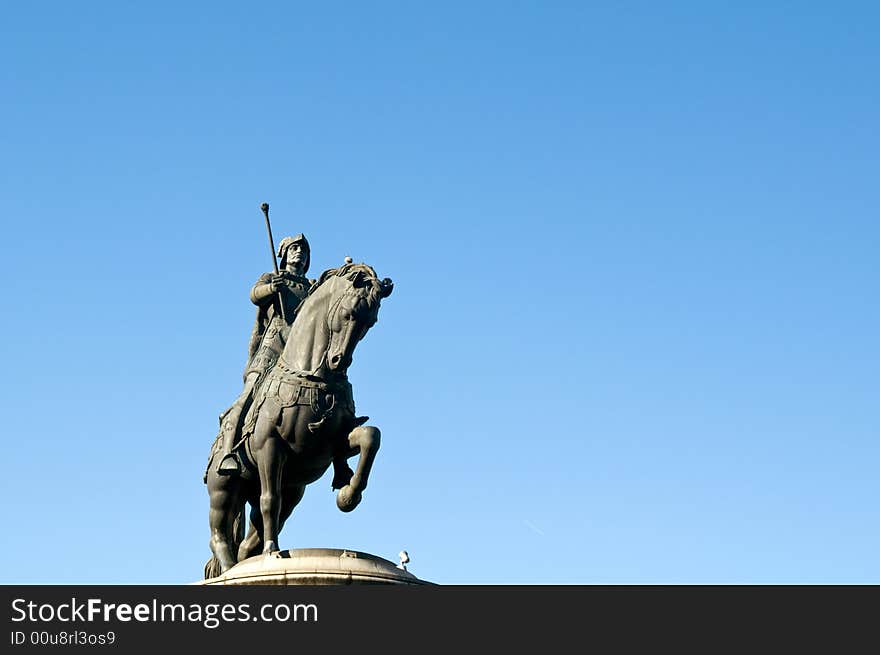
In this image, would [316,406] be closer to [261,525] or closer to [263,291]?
[261,525]

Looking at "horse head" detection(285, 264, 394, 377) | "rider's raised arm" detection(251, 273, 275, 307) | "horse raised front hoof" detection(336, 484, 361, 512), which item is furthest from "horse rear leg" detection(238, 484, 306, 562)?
"rider's raised arm" detection(251, 273, 275, 307)

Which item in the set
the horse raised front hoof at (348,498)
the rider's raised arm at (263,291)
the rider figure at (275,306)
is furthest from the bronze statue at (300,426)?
the rider's raised arm at (263,291)

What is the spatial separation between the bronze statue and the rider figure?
16.0 inches

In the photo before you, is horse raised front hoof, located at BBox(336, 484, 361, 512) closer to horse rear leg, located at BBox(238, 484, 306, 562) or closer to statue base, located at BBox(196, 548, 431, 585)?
horse rear leg, located at BBox(238, 484, 306, 562)

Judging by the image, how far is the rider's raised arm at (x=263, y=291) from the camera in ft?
78.6

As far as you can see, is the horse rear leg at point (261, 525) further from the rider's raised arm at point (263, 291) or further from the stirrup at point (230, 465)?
the rider's raised arm at point (263, 291)

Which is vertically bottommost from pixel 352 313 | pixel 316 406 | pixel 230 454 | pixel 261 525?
pixel 261 525

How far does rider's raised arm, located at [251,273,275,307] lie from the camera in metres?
24.0

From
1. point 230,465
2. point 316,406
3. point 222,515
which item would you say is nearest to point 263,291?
point 230,465

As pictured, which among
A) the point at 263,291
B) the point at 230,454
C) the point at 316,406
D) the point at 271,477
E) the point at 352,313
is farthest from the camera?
the point at 263,291

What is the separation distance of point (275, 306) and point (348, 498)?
3.74m

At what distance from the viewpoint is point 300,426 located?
21.6 meters
